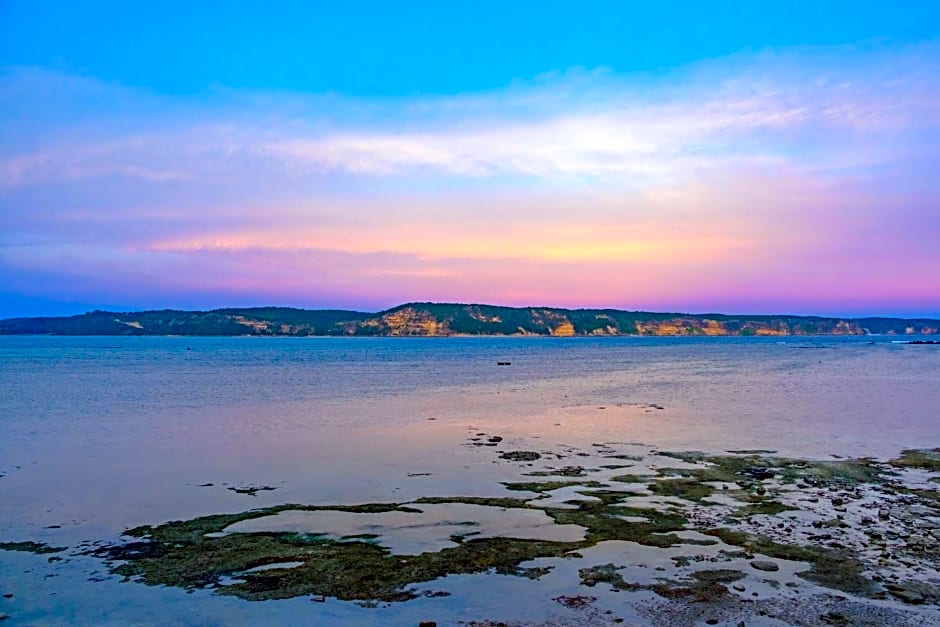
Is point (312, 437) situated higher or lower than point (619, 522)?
lower

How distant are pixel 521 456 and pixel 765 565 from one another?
1151 cm

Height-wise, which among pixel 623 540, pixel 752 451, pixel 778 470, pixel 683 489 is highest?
pixel 623 540

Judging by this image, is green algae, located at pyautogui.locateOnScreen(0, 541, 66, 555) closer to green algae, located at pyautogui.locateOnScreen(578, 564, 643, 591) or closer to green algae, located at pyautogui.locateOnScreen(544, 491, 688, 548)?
green algae, located at pyautogui.locateOnScreen(578, 564, 643, 591)

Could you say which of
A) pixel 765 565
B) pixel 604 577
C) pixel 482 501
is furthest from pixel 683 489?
pixel 604 577

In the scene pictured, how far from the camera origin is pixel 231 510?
15508 mm

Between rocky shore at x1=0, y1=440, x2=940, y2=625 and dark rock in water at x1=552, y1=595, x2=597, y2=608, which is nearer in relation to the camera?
dark rock in water at x1=552, y1=595, x2=597, y2=608

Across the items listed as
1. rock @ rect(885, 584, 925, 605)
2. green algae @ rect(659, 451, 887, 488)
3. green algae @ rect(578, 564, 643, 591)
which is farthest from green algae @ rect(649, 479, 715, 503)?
rock @ rect(885, 584, 925, 605)

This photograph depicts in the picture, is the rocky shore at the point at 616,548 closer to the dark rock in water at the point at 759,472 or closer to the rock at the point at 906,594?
the rock at the point at 906,594

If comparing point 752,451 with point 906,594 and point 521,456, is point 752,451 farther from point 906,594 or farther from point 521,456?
point 906,594

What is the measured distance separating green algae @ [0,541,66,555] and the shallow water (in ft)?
1.23

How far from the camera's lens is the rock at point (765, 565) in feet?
37.1

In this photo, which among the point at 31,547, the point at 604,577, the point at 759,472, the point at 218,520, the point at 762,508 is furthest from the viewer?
the point at 759,472

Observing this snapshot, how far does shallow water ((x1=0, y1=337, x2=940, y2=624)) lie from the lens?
12.2 m

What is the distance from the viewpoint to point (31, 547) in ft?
42.1
